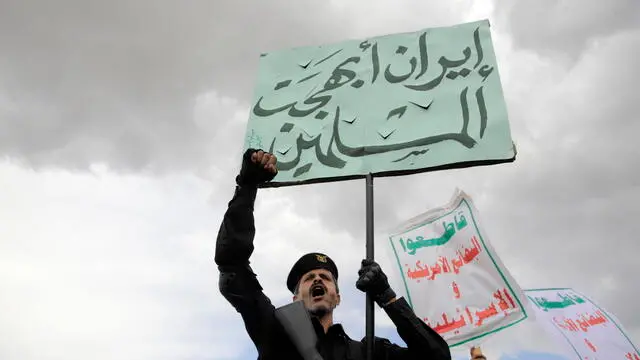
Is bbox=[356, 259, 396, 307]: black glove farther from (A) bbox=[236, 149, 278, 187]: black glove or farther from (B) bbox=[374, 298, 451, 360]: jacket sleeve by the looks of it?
(A) bbox=[236, 149, 278, 187]: black glove

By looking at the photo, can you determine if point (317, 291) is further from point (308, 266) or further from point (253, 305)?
point (253, 305)

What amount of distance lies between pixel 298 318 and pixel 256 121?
1.38 metres

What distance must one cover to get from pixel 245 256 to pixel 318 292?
539mm

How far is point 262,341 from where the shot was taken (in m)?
2.09

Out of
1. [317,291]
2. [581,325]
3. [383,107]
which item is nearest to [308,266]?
[317,291]

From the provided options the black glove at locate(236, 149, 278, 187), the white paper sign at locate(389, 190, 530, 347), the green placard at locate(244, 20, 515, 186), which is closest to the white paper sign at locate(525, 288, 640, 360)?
the white paper sign at locate(389, 190, 530, 347)

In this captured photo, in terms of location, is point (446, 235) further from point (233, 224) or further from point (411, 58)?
point (233, 224)

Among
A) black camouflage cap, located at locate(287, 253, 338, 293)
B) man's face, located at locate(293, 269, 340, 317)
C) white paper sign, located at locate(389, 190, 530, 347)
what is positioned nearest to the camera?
man's face, located at locate(293, 269, 340, 317)

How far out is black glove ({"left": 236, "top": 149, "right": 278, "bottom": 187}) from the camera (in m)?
2.12

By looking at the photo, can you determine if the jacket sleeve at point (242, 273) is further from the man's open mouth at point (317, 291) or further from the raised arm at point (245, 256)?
the man's open mouth at point (317, 291)

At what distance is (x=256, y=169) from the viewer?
6.96ft

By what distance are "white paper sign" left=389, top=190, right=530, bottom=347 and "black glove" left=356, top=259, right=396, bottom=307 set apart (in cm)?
98

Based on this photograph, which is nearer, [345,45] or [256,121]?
[256,121]

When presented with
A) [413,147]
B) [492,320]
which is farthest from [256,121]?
[492,320]
